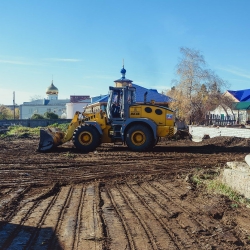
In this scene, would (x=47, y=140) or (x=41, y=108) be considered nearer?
(x=47, y=140)

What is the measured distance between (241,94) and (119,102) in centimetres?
3690

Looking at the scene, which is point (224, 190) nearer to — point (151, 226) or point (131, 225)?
point (151, 226)

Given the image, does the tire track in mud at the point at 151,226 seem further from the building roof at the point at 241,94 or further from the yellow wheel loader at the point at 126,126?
the building roof at the point at 241,94

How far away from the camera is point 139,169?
1208 cm

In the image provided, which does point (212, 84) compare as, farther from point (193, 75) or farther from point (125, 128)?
point (125, 128)

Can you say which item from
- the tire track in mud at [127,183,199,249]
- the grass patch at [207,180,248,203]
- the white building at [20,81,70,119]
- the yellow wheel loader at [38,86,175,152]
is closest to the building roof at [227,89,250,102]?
the yellow wheel loader at [38,86,175,152]

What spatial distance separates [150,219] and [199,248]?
143 centimetres

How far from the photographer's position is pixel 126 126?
1666cm

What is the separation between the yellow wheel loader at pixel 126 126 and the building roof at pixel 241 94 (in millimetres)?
33494

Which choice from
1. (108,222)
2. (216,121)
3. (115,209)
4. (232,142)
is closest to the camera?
(108,222)

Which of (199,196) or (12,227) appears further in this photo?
(199,196)

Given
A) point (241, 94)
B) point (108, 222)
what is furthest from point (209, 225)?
point (241, 94)

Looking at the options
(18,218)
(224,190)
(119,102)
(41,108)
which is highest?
(41,108)

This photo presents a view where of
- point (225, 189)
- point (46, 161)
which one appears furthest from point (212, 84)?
point (225, 189)
